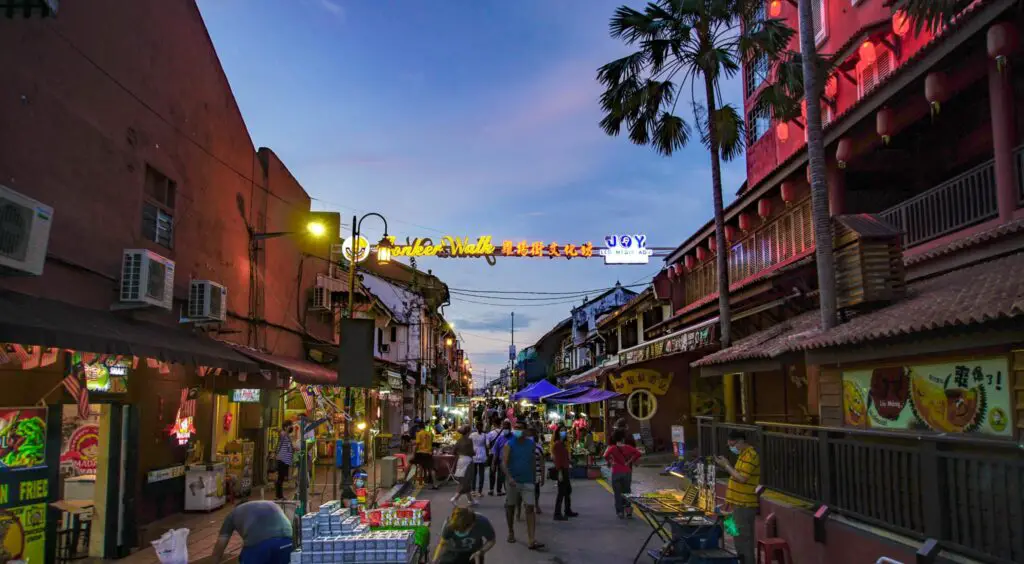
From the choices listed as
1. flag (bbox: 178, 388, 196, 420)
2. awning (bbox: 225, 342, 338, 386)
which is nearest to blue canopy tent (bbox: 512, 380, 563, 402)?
awning (bbox: 225, 342, 338, 386)

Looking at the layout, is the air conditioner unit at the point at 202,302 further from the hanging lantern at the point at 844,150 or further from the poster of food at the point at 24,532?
the hanging lantern at the point at 844,150

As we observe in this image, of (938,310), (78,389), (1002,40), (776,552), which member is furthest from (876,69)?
(78,389)

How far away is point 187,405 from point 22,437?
4843 mm

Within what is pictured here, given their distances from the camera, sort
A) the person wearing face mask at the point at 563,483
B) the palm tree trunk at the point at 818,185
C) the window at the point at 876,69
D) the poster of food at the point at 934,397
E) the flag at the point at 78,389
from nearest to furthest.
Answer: the poster of food at the point at 934,397 → the flag at the point at 78,389 → the palm tree trunk at the point at 818,185 → the person wearing face mask at the point at 563,483 → the window at the point at 876,69

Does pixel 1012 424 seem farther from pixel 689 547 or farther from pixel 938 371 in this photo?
pixel 689 547

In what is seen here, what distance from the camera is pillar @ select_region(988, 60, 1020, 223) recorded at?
369 inches

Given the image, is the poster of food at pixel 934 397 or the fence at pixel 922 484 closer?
the fence at pixel 922 484

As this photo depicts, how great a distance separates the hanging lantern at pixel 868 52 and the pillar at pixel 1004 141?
560 cm

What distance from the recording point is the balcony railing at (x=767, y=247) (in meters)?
15.1

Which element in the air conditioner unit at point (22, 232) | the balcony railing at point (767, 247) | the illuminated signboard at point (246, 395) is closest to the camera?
the air conditioner unit at point (22, 232)

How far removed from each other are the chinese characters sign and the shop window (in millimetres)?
210

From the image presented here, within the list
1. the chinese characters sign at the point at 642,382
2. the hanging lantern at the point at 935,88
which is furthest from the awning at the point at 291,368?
the hanging lantern at the point at 935,88

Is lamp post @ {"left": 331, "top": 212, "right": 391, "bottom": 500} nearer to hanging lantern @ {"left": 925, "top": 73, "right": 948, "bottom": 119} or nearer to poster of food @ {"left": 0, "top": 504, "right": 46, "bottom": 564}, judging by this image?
poster of food @ {"left": 0, "top": 504, "right": 46, "bottom": 564}

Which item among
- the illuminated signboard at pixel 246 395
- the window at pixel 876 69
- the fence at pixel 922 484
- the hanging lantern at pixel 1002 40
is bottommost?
the fence at pixel 922 484
